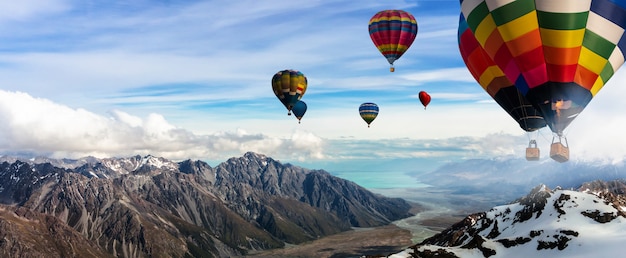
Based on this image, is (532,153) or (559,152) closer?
(559,152)

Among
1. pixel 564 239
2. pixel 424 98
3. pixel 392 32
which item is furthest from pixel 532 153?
pixel 564 239

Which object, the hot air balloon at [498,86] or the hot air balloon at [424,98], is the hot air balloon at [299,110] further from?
the hot air balloon at [498,86]

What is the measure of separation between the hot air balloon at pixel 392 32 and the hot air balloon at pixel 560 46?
6326cm

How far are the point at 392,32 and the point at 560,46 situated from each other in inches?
2730

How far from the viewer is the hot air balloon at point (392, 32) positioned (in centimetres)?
12194

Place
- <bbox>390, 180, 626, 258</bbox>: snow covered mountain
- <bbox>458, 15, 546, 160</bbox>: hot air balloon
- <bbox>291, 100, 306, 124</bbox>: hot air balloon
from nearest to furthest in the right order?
<bbox>458, 15, 546, 160</bbox>: hot air balloon, <bbox>390, 180, 626, 258</bbox>: snow covered mountain, <bbox>291, 100, 306, 124</bbox>: hot air balloon

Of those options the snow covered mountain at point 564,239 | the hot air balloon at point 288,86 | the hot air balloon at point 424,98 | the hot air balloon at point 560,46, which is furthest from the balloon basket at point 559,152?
the hot air balloon at point 424,98

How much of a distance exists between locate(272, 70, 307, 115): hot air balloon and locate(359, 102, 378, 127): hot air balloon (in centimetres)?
3816

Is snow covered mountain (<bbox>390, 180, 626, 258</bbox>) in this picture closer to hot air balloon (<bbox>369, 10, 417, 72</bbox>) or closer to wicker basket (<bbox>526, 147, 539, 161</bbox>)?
hot air balloon (<bbox>369, 10, 417, 72</bbox>)

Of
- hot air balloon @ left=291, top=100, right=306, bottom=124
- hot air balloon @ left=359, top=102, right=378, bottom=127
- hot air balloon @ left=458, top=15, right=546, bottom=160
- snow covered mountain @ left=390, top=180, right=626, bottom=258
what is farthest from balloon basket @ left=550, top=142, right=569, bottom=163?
hot air balloon @ left=359, top=102, right=378, bottom=127

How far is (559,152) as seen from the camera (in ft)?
185

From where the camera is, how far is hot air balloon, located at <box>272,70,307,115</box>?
153m

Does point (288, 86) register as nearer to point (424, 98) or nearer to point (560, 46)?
point (424, 98)

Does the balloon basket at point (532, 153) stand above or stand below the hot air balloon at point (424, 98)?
below
